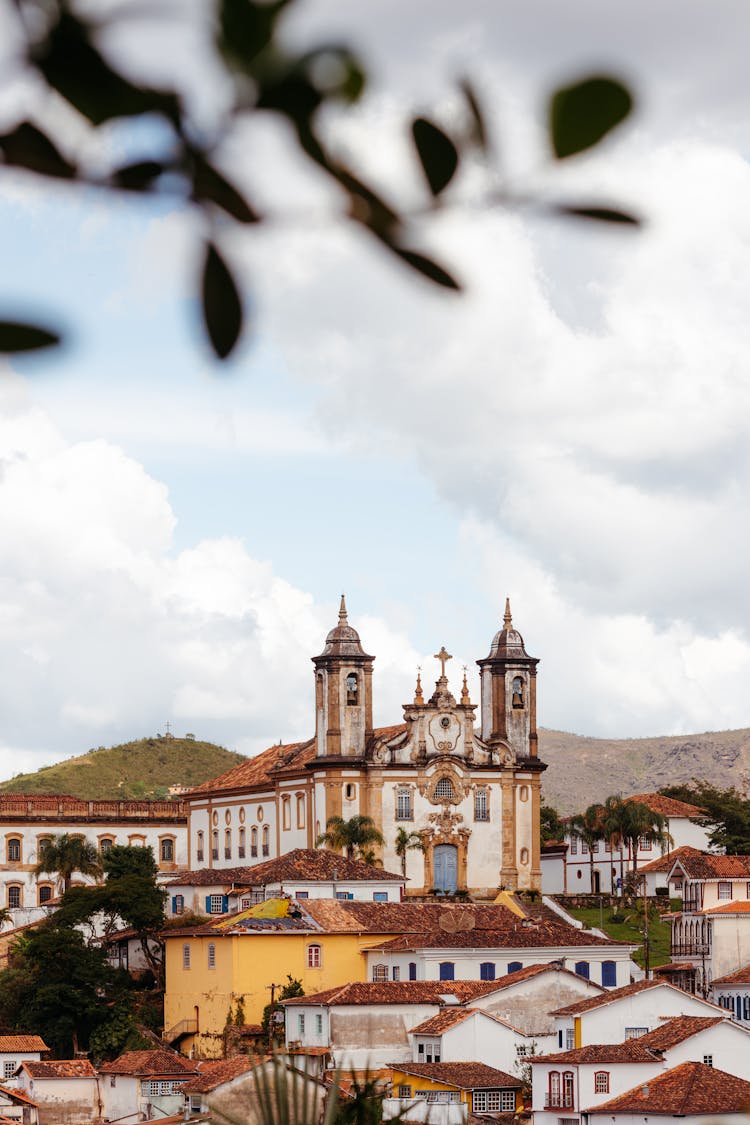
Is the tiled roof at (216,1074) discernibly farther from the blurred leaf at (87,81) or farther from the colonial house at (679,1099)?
the blurred leaf at (87,81)

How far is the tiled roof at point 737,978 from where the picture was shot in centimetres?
5125

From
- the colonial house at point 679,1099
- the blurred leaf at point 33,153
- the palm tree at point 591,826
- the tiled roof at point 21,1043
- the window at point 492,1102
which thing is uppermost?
the blurred leaf at point 33,153

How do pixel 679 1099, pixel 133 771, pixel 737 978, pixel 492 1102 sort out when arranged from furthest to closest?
1. pixel 133 771
2. pixel 737 978
3. pixel 492 1102
4. pixel 679 1099

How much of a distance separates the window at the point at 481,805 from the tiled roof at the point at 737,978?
1685 cm

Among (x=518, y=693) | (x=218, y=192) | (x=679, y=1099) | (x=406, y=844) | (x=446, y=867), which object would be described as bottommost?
(x=679, y=1099)

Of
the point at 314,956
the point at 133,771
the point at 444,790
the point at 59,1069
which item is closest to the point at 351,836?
the point at 444,790

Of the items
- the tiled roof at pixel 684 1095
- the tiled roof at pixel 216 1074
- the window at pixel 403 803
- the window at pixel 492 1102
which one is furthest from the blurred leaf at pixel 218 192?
the window at pixel 403 803

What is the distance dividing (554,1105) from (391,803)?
90.5 ft

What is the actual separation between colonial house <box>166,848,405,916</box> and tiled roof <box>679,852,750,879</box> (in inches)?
350

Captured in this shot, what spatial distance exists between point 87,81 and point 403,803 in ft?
220

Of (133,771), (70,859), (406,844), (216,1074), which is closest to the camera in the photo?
(216,1074)

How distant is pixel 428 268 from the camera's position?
4.96 feet

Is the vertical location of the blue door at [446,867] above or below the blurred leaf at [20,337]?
below

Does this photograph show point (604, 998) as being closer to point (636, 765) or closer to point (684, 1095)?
point (684, 1095)
